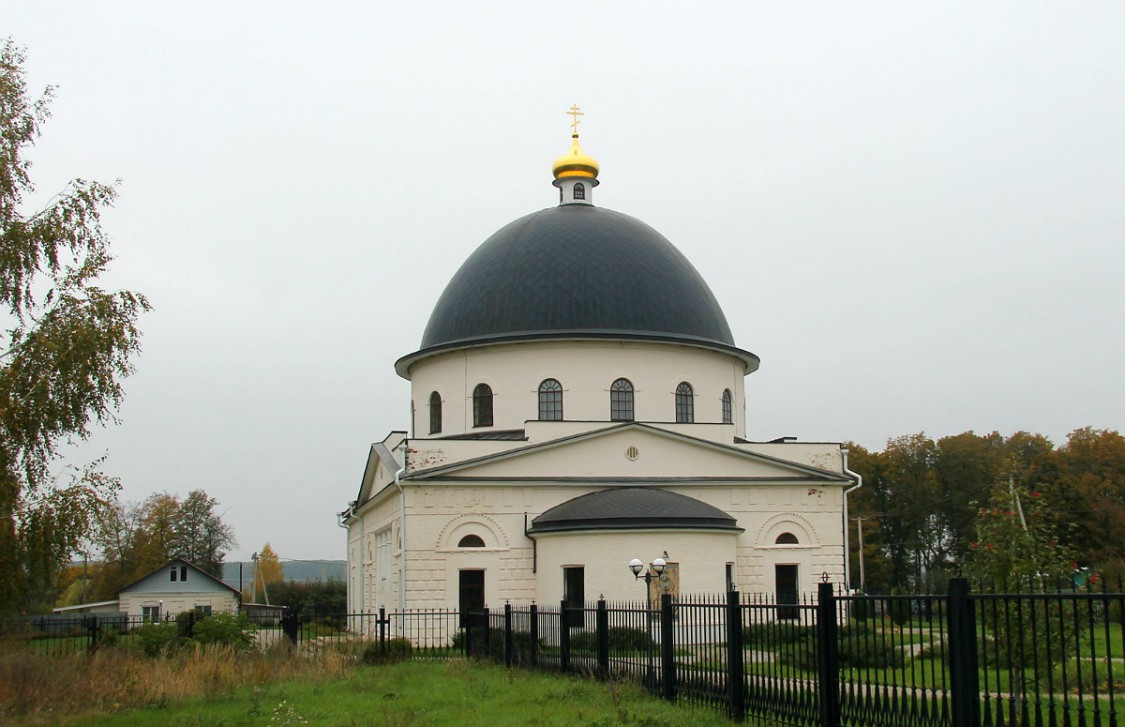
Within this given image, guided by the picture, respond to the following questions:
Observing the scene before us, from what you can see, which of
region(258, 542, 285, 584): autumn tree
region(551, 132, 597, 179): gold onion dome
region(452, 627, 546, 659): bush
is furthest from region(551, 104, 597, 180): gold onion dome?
region(258, 542, 285, 584): autumn tree

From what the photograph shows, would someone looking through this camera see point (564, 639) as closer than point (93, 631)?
Yes

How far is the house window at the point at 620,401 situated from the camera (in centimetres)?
3216

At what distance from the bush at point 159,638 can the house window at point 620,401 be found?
13.9 m

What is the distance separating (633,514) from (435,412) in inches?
374

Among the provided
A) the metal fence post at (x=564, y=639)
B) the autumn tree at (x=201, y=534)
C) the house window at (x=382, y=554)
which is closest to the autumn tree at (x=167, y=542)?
the autumn tree at (x=201, y=534)

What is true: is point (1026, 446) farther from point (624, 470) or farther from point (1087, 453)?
point (624, 470)

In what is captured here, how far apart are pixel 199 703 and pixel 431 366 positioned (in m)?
19.9

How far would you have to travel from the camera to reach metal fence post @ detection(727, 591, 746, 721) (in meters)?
12.6

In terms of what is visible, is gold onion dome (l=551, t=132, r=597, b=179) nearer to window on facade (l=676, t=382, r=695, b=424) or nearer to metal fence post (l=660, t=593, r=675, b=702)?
window on facade (l=676, t=382, r=695, b=424)

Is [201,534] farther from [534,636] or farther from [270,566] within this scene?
[534,636]

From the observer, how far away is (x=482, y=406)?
108ft

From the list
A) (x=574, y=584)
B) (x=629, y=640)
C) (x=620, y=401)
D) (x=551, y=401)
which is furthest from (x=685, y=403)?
(x=629, y=640)

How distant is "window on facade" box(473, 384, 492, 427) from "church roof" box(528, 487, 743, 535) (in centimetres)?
459

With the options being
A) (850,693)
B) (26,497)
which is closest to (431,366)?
(26,497)
